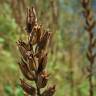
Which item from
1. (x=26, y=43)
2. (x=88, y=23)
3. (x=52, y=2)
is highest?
(x=52, y=2)

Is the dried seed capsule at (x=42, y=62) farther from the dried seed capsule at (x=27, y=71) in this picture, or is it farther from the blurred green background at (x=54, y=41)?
the blurred green background at (x=54, y=41)

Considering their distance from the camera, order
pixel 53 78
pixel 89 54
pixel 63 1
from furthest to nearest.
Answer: pixel 63 1
pixel 53 78
pixel 89 54

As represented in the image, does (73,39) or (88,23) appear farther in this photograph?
(73,39)

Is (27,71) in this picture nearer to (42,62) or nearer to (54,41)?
(42,62)

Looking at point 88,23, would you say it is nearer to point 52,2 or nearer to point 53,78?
point 52,2

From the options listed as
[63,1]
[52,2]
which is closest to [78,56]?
[63,1]

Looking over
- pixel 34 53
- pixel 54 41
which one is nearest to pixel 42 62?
pixel 34 53
